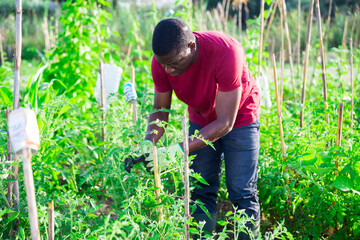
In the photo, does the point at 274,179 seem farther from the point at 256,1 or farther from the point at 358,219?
the point at 256,1

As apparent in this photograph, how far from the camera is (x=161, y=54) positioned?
1745mm

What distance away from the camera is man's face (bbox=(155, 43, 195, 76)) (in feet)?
5.77

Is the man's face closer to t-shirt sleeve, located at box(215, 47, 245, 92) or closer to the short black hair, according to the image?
the short black hair

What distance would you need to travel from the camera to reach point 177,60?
1785mm

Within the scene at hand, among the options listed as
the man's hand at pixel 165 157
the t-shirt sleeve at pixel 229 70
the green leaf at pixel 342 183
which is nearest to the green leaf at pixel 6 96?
the man's hand at pixel 165 157

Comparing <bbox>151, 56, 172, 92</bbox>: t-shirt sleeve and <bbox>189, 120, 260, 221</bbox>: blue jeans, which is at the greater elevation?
<bbox>151, 56, 172, 92</bbox>: t-shirt sleeve

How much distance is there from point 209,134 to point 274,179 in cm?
61

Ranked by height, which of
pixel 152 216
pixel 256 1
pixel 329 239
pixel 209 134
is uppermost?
pixel 256 1

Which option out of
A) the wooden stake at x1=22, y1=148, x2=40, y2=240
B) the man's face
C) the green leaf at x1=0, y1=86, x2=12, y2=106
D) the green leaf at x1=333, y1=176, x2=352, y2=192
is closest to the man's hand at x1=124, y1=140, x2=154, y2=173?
the man's face

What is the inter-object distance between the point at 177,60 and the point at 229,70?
0.25 meters

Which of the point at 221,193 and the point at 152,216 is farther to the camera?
the point at 221,193

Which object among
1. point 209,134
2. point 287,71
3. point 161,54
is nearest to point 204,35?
point 161,54

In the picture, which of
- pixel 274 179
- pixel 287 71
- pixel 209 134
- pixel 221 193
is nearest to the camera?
pixel 209 134

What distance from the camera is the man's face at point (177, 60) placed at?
1.76m
